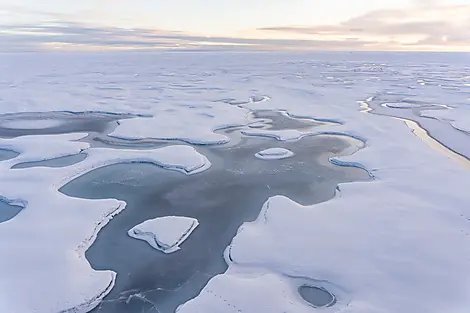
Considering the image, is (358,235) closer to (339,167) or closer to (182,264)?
(182,264)

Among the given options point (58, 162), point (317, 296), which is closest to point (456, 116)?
point (317, 296)

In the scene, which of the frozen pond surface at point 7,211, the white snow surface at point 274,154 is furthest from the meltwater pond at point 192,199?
the frozen pond surface at point 7,211

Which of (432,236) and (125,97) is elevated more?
(432,236)

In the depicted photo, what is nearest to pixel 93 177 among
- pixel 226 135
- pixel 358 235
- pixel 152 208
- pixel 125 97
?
pixel 152 208

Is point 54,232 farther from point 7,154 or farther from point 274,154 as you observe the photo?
point 274,154

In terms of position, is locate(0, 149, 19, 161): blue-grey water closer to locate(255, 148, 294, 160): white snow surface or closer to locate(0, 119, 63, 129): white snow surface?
locate(0, 119, 63, 129): white snow surface

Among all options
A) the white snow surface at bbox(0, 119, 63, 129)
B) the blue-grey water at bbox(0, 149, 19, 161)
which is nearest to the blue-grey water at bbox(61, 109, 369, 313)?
the blue-grey water at bbox(0, 149, 19, 161)
